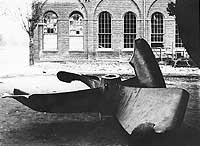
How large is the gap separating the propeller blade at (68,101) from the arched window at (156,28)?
22.3m

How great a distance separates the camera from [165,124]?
Result: 3320 millimetres

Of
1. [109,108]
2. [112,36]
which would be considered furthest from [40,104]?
[112,36]

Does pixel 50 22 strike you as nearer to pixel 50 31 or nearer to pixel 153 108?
pixel 50 31

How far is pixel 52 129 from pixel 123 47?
70.9 ft

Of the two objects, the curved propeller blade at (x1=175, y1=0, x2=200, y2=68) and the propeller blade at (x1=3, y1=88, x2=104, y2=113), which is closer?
the curved propeller blade at (x1=175, y1=0, x2=200, y2=68)

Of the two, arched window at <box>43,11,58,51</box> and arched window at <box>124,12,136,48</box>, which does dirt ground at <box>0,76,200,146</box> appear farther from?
arched window at <box>124,12,136,48</box>

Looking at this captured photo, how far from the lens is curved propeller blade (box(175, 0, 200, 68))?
3168 mm

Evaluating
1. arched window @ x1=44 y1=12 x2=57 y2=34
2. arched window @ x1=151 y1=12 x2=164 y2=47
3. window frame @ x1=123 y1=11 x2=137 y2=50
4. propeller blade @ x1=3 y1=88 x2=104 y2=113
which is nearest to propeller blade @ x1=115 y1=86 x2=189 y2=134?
propeller blade @ x1=3 y1=88 x2=104 y2=113

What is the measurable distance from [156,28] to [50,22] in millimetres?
7725

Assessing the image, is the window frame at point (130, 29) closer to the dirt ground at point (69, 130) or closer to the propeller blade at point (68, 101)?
the dirt ground at point (69, 130)

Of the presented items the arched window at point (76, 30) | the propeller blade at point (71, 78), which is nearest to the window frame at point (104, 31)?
the arched window at point (76, 30)

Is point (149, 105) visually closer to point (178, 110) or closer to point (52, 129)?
point (178, 110)

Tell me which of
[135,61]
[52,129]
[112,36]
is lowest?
[52,129]

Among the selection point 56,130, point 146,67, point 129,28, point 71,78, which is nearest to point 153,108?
point 146,67
